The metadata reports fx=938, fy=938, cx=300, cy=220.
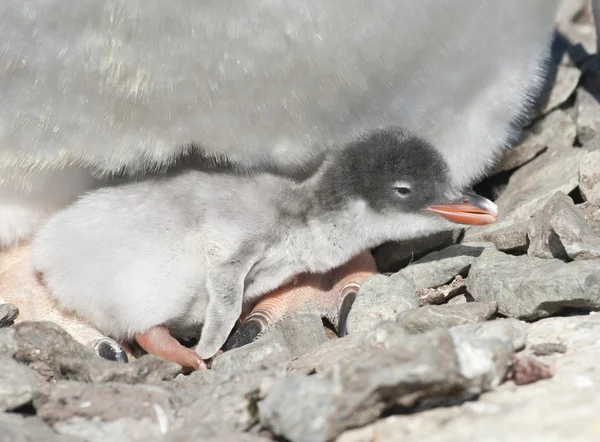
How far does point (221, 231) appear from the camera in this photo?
9.15ft

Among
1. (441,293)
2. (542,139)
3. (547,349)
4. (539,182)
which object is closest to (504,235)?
(441,293)

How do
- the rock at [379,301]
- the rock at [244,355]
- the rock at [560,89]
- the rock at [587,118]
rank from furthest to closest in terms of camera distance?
the rock at [560,89] < the rock at [587,118] < the rock at [379,301] < the rock at [244,355]

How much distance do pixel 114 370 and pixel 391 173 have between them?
1.08 metres

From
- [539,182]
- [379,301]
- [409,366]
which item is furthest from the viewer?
[539,182]

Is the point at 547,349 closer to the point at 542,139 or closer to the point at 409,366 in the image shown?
the point at 409,366

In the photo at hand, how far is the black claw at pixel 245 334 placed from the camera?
279 centimetres

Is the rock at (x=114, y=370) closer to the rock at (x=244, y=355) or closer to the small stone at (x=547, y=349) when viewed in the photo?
the rock at (x=244, y=355)

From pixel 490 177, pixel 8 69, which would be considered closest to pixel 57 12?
pixel 8 69

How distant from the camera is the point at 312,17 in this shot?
7.48 ft

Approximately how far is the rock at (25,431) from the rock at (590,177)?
1833 millimetres

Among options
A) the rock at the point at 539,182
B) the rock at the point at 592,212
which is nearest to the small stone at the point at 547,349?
the rock at the point at 592,212

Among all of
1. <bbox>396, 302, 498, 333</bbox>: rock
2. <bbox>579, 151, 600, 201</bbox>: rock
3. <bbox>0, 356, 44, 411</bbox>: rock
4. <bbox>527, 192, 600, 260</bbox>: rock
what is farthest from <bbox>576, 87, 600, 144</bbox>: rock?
<bbox>0, 356, 44, 411</bbox>: rock

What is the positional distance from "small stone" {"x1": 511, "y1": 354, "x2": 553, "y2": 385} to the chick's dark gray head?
0.93 metres

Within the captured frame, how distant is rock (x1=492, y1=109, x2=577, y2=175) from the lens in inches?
139
